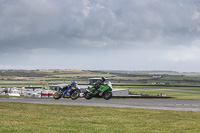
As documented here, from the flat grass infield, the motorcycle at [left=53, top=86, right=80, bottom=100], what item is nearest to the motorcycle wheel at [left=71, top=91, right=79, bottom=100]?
the motorcycle at [left=53, top=86, right=80, bottom=100]

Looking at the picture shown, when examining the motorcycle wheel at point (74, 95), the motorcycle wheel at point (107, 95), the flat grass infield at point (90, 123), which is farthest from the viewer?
the flat grass infield at point (90, 123)

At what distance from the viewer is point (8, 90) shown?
3740 inches

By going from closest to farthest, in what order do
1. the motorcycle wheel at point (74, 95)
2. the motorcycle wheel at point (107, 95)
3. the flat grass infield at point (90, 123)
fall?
the motorcycle wheel at point (107, 95)
the motorcycle wheel at point (74, 95)
the flat grass infield at point (90, 123)

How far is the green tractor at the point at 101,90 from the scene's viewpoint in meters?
15.9

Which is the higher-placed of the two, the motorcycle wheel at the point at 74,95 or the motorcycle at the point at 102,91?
the motorcycle at the point at 102,91

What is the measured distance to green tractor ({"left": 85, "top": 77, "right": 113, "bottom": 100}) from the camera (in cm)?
1590

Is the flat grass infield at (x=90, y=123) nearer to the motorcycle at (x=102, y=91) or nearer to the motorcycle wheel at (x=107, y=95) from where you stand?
the motorcycle at (x=102, y=91)

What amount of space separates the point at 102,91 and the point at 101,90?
0.16 metres

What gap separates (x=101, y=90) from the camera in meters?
16.2

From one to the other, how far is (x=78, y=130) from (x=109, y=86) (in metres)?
7.30

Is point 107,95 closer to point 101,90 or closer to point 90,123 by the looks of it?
point 101,90

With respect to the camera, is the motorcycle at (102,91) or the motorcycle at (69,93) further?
the motorcycle at (69,93)

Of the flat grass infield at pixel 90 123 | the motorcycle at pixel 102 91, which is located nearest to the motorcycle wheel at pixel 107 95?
the motorcycle at pixel 102 91

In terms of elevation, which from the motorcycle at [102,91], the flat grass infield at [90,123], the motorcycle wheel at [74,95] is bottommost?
the flat grass infield at [90,123]
